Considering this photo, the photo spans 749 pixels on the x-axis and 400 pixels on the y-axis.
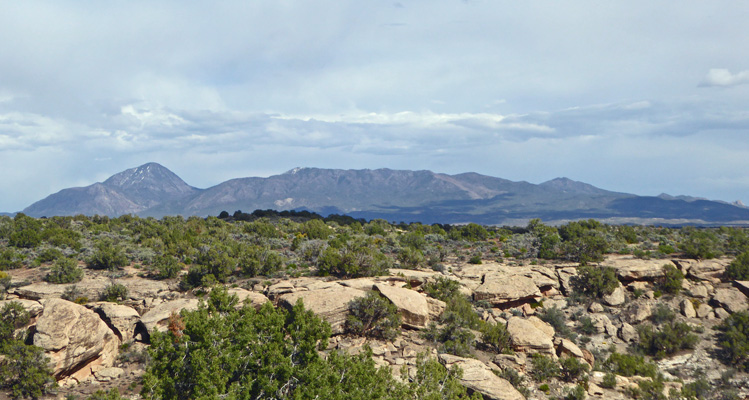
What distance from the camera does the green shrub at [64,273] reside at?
26.9 metres

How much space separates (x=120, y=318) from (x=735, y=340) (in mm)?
36168

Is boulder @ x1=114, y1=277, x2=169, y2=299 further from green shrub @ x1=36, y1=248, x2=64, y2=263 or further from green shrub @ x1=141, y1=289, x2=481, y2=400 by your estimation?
Answer: green shrub @ x1=141, y1=289, x2=481, y2=400

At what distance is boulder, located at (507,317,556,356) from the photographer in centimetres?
2364

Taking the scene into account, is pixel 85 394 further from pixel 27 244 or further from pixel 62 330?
pixel 27 244

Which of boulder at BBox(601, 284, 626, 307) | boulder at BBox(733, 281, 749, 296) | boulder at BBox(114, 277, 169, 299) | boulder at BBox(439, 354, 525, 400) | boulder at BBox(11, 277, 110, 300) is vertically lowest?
boulder at BBox(439, 354, 525, 400)

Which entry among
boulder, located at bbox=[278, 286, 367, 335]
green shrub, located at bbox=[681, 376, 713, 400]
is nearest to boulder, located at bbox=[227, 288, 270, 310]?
boulder, located at bbox=[278, 286, 367, 335]

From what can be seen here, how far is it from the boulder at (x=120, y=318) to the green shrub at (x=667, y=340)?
30757 mm

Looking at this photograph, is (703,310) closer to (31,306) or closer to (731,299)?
(731,299)

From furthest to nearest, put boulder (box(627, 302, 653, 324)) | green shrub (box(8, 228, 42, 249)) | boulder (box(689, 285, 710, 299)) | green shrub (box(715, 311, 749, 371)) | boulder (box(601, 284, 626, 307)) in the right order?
green shrub (box(8, 228, 42, 249))
boulder (box(689, 285, 710, 299))
boulder (box(601, 284, 626, 307))
boulder (box(627, 302, 653, 324))
green shrub (box(715, 311, 749, 371))

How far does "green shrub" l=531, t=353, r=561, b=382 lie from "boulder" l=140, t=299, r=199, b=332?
18.5 m

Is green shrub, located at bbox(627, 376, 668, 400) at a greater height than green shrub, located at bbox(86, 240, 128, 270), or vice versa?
green shrub, located at bbox(86, 240, 128, 270)

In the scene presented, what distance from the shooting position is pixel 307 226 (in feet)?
173

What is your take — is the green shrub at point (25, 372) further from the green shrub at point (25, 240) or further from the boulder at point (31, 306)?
the green shrub at point (25, 240)

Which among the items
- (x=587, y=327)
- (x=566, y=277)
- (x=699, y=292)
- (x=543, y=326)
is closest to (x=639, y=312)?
(x=587, y=327)
